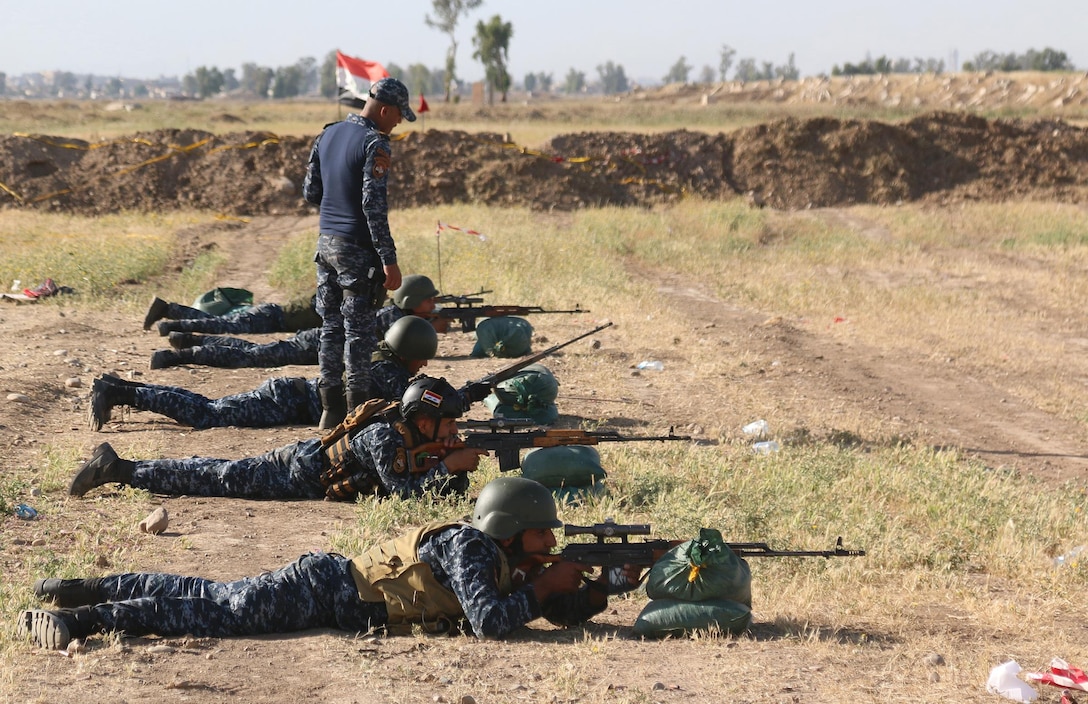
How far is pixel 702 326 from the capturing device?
518 inches

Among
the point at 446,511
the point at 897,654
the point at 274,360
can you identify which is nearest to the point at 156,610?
the point at 446,511

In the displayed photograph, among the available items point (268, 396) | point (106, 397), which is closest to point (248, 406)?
point (268, 396)

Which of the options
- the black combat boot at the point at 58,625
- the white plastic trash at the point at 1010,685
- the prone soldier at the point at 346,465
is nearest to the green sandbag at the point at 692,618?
the white plastic trash at the point at 1010,685

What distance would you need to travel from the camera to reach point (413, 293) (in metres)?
10.3

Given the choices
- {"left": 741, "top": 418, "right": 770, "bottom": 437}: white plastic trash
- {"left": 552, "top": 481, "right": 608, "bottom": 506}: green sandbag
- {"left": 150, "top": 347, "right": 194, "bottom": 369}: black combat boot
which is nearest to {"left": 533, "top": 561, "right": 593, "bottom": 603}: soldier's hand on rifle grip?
{"left": 552, "top": 481, "right": 608, "bottom": 506}: green sandbag

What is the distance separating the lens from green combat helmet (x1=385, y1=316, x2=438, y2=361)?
7.17 metres

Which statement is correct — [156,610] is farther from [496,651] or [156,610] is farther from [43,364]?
[43,364]

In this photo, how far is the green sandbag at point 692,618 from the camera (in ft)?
15.5

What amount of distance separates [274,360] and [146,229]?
39.6 feet

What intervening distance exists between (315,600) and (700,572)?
1513 millimetres

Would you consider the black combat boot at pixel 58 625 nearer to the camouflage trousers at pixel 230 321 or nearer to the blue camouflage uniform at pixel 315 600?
the blue camouflage uniform at pixel 315 600

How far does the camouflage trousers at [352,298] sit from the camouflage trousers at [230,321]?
3.48 metres

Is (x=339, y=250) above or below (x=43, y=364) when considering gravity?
above

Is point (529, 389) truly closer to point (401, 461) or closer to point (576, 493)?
point (576, 493)
